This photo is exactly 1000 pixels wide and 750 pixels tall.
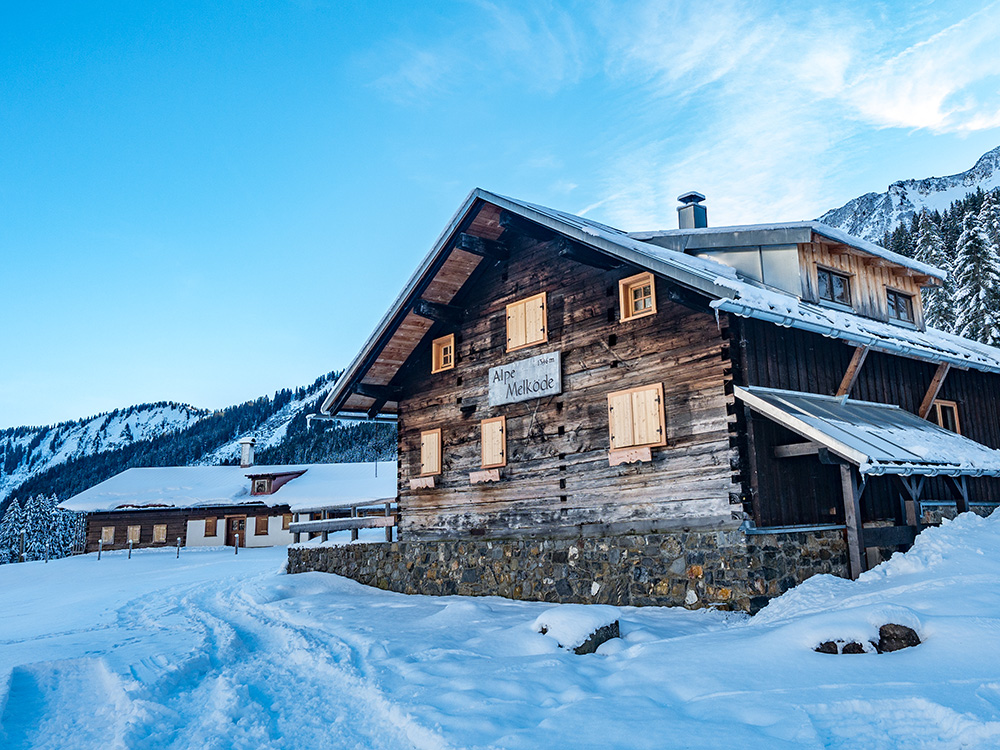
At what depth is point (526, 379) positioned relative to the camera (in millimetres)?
15773

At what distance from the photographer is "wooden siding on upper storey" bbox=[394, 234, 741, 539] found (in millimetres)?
12445

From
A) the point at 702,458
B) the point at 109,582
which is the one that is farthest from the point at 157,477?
the point at 702,458

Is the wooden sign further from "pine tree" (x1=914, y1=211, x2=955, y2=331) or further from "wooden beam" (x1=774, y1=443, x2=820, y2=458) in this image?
"pine tree" (x1=914, y1=211, x2=955, y2=331)

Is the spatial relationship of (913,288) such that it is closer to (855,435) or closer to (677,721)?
(855,435)

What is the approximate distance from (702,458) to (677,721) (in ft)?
21.8

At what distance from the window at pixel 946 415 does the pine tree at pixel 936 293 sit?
25256mm

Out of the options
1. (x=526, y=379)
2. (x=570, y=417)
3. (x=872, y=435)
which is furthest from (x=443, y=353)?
(x=872, y=435)

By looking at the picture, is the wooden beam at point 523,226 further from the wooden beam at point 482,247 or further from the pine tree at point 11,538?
the pine tree at point 11,538

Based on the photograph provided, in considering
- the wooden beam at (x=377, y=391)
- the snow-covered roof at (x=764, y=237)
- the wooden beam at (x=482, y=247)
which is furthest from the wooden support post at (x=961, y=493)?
the wooden beam at (x=377, y=391)

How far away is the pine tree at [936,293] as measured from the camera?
40.8 meters

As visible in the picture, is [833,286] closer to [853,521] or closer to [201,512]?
[853,521]

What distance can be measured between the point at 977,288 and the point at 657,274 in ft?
105

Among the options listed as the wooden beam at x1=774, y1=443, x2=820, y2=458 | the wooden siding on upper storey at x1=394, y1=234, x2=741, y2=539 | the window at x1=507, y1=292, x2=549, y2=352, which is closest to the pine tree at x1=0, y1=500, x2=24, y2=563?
the wooden siding on upper storey at x1=394, y1=234, x2=741, y2=539

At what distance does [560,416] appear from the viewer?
1502cm
